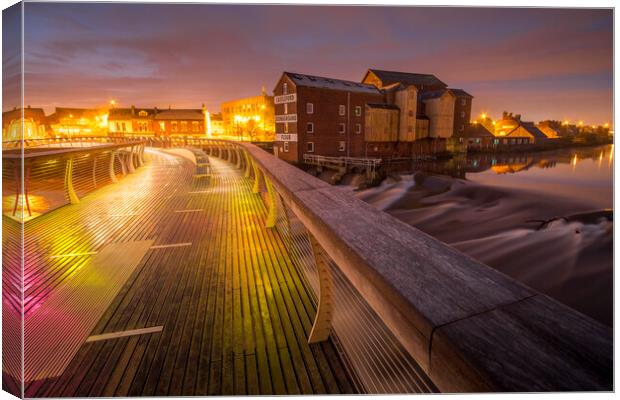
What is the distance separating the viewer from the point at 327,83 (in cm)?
3406

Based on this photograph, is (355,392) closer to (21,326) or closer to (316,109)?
(21,326)

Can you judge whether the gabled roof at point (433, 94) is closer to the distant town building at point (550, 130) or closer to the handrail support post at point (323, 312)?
the distant town building at point (550, 130)

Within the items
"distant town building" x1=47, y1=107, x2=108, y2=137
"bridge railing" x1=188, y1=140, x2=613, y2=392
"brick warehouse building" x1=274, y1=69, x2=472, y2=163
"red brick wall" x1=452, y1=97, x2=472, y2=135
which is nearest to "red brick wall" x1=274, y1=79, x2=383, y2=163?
"brick warehouse building" x1=274, y1=69, x2=472, y2=163

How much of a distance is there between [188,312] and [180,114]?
84.0 meters

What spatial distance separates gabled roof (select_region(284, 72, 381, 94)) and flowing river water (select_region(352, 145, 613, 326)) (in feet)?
40.7

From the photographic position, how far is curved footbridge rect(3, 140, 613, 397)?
41.2 inches

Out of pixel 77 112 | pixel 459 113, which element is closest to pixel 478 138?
pixel 459 113

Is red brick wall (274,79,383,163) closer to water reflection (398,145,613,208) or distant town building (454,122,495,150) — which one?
water reflection (398,145,613,208)

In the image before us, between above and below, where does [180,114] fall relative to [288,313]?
above

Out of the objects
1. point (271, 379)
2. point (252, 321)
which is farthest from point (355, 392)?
point (252, 321)

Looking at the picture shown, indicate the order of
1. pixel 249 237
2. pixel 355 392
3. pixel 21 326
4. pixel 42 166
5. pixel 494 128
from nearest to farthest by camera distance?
pixel 355 392
pixel 21 326
pixel 249 237
pixel 42 166
pixel 494 128

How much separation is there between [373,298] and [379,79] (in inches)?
1732

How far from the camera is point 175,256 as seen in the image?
534 centimetres

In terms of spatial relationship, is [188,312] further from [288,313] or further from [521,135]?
[521,135]
